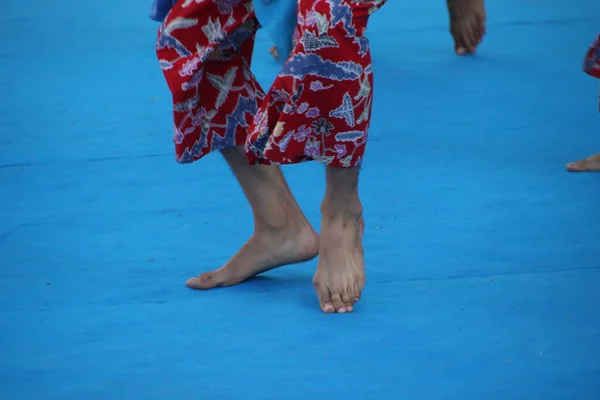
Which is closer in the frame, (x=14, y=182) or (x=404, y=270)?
(x=404, y=270)

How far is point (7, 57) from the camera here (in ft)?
11.6

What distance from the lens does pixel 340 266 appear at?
1.62 m

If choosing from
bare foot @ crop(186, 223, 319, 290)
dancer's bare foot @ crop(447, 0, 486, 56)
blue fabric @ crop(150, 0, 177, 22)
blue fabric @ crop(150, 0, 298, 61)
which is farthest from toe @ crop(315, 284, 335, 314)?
dancer's bare foot @ crop(447, 0, 486, 56)

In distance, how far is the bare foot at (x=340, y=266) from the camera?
161 centimetres

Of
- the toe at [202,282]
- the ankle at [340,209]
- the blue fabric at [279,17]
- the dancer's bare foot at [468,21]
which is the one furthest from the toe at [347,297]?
the dancer's bare foot at [468,21]

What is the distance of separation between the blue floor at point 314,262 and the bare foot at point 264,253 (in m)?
0.03

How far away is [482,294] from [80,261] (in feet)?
2.47

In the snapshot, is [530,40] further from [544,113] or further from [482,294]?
[482,294]

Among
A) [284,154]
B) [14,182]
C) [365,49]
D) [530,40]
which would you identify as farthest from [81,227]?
[530,40]

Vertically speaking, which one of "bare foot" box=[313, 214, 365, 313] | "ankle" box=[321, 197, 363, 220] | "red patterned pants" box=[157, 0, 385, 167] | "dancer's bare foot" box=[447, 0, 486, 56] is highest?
"red patterned pants" box=[157, 0, 385, 167]

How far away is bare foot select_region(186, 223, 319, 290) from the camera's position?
1.73 metres

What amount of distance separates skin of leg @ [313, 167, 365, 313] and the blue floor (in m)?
0.05

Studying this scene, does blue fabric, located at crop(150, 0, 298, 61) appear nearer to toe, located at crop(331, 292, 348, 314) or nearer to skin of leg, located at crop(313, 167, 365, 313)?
skin of leg, located at crop(313, 167, 365, 313)

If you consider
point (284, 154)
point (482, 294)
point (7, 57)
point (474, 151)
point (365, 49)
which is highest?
point (365, 49)
